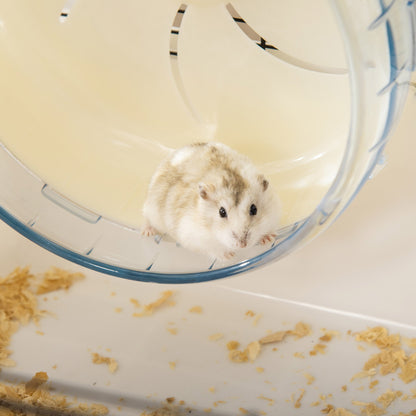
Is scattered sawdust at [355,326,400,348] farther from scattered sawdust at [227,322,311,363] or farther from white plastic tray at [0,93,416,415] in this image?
scattered sawdust at [227,322,311,363]

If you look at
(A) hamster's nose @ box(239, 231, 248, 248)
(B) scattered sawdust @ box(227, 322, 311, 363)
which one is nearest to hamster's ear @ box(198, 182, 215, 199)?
(A) hamster's nose @ box(239, 231, 248, 248)

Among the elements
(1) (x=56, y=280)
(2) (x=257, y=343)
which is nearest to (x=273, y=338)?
(2) (x=257, y=343)

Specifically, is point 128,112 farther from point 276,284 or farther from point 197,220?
point 276,284

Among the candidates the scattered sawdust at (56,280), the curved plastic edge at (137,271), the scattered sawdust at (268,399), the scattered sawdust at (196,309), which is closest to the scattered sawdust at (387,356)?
the scattered sawdust at (268,399)

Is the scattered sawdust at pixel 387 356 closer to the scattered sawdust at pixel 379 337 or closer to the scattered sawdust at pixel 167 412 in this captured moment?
the scattered sawdust at pixel 379 337

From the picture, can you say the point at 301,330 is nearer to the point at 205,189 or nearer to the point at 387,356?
the point at 387,356

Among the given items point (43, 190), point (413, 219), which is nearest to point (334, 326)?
point (413, 219)
